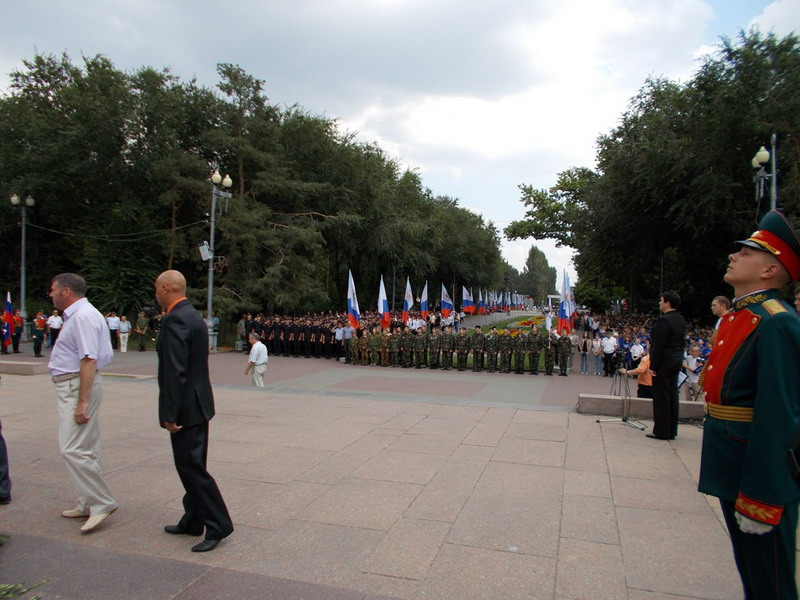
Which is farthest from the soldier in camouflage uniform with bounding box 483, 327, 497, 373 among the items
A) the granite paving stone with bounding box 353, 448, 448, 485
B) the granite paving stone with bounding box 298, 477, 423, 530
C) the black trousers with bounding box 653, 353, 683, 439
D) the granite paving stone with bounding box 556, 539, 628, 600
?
the granite paving stone with bounding box 556, 539, 628, 600

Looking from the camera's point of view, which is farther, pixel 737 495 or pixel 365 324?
pixel 365 324

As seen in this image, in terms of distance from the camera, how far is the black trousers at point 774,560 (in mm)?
2432

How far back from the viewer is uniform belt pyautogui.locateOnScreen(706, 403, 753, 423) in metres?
2.61

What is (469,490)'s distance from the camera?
515 centimetres

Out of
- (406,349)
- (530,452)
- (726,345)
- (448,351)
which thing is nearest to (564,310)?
(448,351)

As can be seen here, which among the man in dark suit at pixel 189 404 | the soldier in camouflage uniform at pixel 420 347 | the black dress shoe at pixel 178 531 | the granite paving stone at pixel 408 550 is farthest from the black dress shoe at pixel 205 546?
the soldier in camouflage uniform at pixel 420 347

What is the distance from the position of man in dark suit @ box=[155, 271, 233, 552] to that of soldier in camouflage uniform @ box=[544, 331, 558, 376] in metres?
14.1

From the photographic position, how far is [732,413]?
8.74 feet

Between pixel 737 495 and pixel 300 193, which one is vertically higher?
pixel 300 193

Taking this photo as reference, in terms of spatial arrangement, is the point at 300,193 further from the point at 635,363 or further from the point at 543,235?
the point at 543,235

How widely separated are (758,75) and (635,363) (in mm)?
11936

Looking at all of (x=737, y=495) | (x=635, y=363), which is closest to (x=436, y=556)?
(x=737, y=495)

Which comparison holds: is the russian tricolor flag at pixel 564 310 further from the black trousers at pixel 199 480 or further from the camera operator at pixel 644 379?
the black trousers at pixel 199 480

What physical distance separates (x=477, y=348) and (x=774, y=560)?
15159mm
